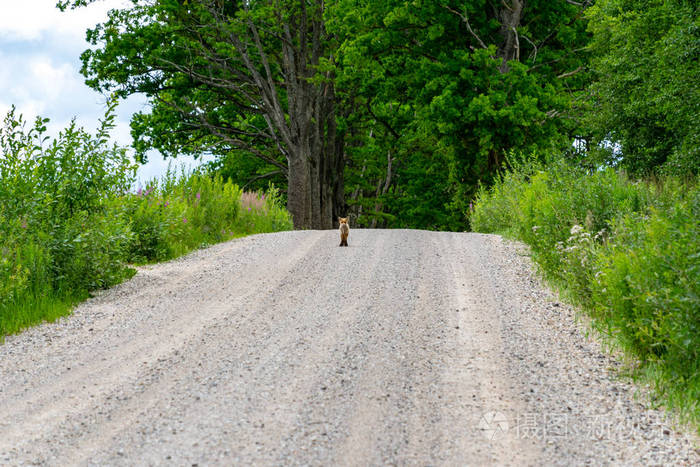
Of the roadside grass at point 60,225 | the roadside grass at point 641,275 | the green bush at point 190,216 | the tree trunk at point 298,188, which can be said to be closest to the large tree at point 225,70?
the tree trunk at point 298,188

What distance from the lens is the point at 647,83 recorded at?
2173cm

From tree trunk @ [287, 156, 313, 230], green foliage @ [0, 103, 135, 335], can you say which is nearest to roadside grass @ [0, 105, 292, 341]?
green foliage @ [0, 103, 135, 335]

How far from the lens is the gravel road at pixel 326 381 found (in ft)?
14.6

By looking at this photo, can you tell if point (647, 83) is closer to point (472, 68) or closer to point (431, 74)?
point (472, 68)

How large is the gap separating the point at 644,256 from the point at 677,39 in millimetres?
14781

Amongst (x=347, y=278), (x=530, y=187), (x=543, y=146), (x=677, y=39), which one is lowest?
(x=347, y=278)

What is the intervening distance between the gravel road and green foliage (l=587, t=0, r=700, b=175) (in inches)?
494

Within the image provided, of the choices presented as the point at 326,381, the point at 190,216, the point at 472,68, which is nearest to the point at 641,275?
the point at 326,381

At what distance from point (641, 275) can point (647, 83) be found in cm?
1833

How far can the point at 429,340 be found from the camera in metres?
6.66

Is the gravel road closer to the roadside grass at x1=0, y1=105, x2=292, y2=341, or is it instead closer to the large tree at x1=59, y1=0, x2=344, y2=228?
the roadside grass at x1=0, y1=105, x2=292, y2=341

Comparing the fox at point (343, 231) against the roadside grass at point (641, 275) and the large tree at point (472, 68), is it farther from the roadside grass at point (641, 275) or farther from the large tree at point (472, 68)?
the large tree at point (472, 68)

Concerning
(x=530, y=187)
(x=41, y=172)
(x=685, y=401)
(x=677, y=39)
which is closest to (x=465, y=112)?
(x=677, y=39)

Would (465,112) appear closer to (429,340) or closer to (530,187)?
(530,187)
